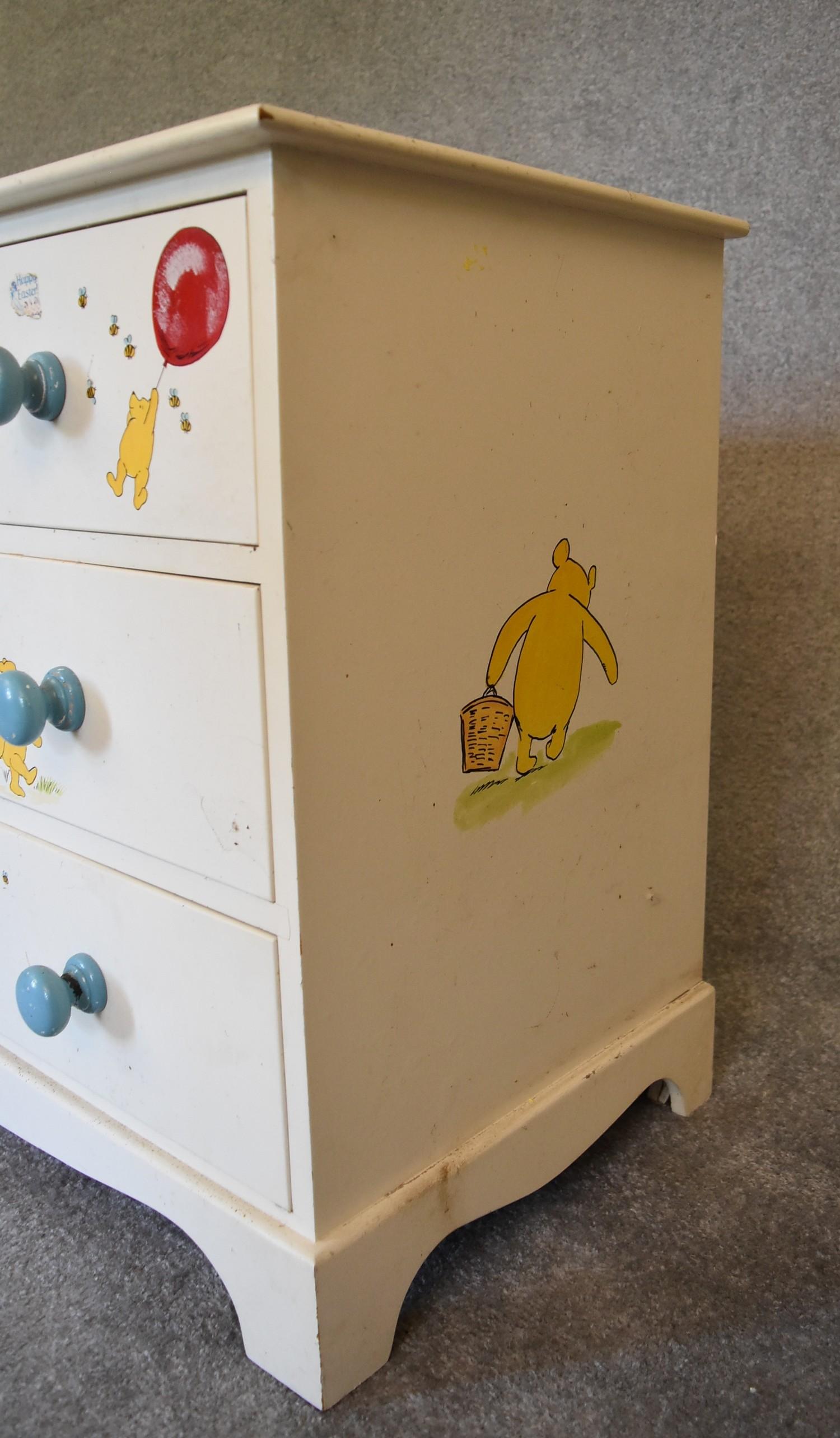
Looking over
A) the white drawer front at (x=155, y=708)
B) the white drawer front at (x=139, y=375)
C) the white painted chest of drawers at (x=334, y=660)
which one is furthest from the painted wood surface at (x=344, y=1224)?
the white drawer front at (x=139, y=375)

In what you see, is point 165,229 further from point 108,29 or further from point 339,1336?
point 108,29

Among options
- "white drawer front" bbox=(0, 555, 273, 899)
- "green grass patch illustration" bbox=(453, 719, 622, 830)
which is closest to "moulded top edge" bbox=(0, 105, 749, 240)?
"white drawer front" bbox=(0, 555, 273, 899)

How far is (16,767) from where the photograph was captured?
0.69m

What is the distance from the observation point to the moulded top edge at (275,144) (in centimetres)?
46

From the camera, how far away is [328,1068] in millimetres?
580

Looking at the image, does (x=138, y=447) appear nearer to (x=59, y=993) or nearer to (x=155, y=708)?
(x=155, y=708)

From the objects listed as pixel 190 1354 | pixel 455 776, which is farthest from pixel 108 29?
pixel 190 1354

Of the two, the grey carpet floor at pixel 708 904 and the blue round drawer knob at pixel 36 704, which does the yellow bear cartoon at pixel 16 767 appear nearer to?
the blue round drawer knob at pixel 36 704

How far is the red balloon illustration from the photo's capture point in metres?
0.50

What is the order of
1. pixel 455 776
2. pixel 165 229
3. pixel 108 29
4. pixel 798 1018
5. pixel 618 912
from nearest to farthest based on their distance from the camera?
pixel 165 229 < pixel 455 776 < pixel 618 912 < pixel 798 1018 < pixel 108 29

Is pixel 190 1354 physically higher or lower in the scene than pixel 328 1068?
lower

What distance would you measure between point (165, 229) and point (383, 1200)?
0.50 metres

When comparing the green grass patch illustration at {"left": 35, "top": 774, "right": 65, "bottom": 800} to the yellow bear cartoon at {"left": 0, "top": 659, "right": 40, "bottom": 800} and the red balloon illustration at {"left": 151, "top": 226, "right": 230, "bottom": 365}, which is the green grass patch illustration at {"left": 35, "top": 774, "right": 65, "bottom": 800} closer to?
the yellow bear cartoon at {"left": 0, "top": 659, "right": 40, "bottom": 800}

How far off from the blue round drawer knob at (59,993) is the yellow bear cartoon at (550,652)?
274mm
